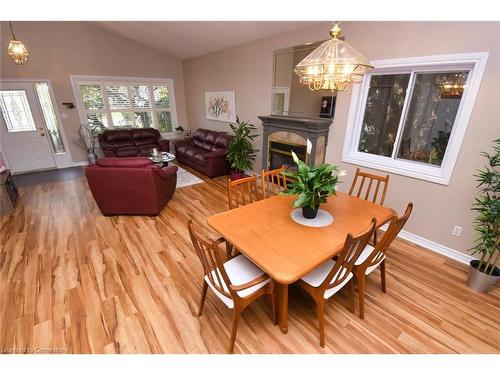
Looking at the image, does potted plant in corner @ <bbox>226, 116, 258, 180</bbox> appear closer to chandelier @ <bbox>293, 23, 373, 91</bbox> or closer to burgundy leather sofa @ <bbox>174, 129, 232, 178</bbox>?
burgundy leather sofa @ <bbox>174, 129, 232, 178</bbox>

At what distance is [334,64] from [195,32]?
13.4ft

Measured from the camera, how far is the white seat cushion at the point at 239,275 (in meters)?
1.47

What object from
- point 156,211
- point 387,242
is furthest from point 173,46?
point 387,242

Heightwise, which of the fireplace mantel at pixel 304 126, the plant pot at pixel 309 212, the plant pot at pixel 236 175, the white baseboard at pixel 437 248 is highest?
the fireplace mantel at pixel 304 126

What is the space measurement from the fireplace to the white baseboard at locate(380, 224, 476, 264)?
182 cm

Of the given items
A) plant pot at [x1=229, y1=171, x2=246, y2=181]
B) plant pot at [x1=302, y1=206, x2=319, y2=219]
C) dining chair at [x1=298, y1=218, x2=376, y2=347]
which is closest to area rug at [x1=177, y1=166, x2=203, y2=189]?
plant pot at [x1=229, y1=171, x2=246, y2=181]

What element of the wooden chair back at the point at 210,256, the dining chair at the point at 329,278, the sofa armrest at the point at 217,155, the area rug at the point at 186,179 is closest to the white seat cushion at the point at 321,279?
the dining chair at the point at 329,278

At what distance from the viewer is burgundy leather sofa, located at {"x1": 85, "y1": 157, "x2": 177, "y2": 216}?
2986mm

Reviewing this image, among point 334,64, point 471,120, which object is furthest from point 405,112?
point 334,64

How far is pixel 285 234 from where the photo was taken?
1633 millimetres

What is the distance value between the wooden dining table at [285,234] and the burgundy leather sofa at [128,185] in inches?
68.3

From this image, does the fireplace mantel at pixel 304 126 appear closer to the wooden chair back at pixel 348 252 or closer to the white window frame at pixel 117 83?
the wooden chair back at pixel 348 252

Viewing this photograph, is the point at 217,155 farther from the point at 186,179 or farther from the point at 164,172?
the point at 164,172

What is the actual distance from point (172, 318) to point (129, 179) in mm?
1994
